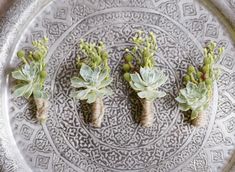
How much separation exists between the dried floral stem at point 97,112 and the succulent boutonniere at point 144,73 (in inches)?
3.0

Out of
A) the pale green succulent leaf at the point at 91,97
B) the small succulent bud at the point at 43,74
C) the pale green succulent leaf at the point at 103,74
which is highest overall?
the small succulent bud at the point at 43,74

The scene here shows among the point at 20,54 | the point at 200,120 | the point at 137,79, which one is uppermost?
the point at 20,54

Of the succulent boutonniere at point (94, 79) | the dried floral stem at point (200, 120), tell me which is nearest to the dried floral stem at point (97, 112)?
the succulent boutonniere at point (94, 79)

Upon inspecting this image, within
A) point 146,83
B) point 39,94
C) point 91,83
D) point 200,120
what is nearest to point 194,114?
point 200,120

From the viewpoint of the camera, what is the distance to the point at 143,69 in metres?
0.95

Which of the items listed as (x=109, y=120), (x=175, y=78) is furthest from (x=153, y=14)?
(x=109, y=120)

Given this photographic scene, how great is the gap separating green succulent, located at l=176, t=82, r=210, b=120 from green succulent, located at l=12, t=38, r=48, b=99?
0.29 m

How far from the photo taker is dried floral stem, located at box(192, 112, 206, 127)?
0.98m

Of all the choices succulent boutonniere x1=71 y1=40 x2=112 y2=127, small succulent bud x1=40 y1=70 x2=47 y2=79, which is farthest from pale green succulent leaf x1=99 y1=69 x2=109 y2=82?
small succulent bud x1=40 y1=70 x2=47 y2=79

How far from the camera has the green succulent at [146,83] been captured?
94 cm

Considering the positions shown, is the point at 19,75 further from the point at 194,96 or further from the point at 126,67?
the point at 194,96

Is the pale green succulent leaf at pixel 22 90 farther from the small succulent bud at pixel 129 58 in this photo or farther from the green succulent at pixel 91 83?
the small succulent bud at pixel 129 58

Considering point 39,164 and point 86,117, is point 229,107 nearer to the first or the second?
point 86,117

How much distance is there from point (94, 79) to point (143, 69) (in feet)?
0.34
